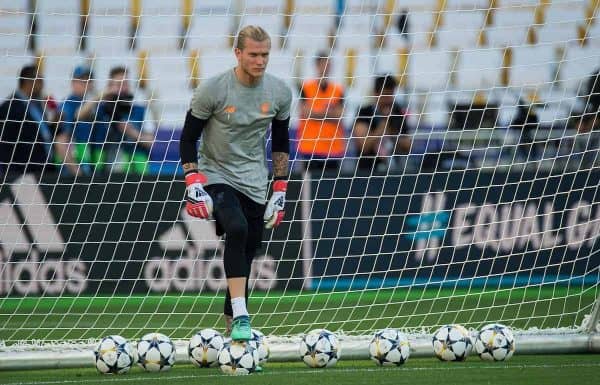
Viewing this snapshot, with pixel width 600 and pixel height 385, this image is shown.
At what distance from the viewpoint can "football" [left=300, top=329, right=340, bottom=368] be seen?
7.54 metres

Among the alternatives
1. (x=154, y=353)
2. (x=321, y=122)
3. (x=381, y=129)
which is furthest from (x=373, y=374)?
(x=321, y=122)

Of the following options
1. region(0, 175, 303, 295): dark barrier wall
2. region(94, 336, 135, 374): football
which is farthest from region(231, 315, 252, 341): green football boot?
region(0, 175, 303, 295): dark barrier wall

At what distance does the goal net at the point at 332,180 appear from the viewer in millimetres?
10461

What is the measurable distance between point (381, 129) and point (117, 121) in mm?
2397

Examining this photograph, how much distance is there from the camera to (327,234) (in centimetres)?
1231

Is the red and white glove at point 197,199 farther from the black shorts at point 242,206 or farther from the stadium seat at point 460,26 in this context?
the stadium seat at point 460,26

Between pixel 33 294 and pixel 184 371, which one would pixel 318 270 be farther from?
pixel 184 371

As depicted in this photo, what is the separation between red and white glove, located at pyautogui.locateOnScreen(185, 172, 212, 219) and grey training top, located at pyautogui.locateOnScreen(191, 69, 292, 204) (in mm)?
185

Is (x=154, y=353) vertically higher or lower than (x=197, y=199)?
lower

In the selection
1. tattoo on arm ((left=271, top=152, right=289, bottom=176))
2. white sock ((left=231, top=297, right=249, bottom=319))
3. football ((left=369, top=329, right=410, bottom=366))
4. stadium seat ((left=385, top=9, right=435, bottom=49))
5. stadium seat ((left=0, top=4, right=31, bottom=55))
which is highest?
stadium seat ((left=385, top=9, right=435, bottom=49))

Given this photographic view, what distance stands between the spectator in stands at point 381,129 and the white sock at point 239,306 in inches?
146

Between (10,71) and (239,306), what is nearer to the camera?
(239,306)

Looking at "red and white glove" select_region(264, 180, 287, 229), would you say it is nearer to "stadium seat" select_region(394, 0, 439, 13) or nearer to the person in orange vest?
the person in orange vest

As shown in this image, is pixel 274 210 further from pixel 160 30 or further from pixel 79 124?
pixel 160 30
